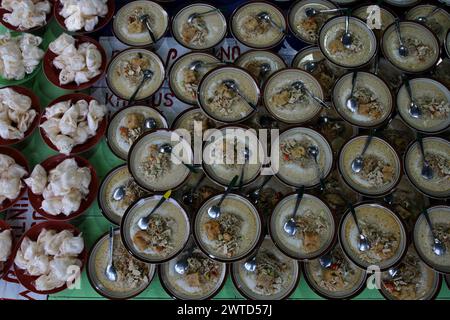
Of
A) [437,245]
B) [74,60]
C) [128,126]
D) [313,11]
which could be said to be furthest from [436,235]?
[74,60]

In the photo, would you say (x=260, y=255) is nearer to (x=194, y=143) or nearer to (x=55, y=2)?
(x=194, y=143)

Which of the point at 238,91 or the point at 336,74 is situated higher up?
the point at 336,74

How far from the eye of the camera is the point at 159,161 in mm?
1957

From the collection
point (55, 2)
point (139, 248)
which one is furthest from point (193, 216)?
point (55, 2)

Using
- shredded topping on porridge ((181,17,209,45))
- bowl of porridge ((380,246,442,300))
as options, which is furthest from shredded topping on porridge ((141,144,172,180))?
bowl of porridge ((380,246,442,300))

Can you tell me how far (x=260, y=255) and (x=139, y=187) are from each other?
0.73 meters

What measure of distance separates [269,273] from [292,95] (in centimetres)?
95

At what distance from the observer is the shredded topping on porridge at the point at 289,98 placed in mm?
2039

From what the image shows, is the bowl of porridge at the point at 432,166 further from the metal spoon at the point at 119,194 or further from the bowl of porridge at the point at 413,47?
the metal spoon at the point at 119,194

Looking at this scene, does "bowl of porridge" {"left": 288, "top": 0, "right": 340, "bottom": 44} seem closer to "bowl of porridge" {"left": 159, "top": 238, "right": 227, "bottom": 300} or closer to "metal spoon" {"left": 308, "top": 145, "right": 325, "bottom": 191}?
"metal spoon" {"left": 308, "top": 145, "right": 325, "bottom": 191}

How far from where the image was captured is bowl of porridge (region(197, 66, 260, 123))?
2.06 meters

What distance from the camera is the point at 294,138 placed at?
1992 mm

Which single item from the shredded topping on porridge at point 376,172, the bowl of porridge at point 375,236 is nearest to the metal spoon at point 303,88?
the shredded topping on porridge at point 376,172
